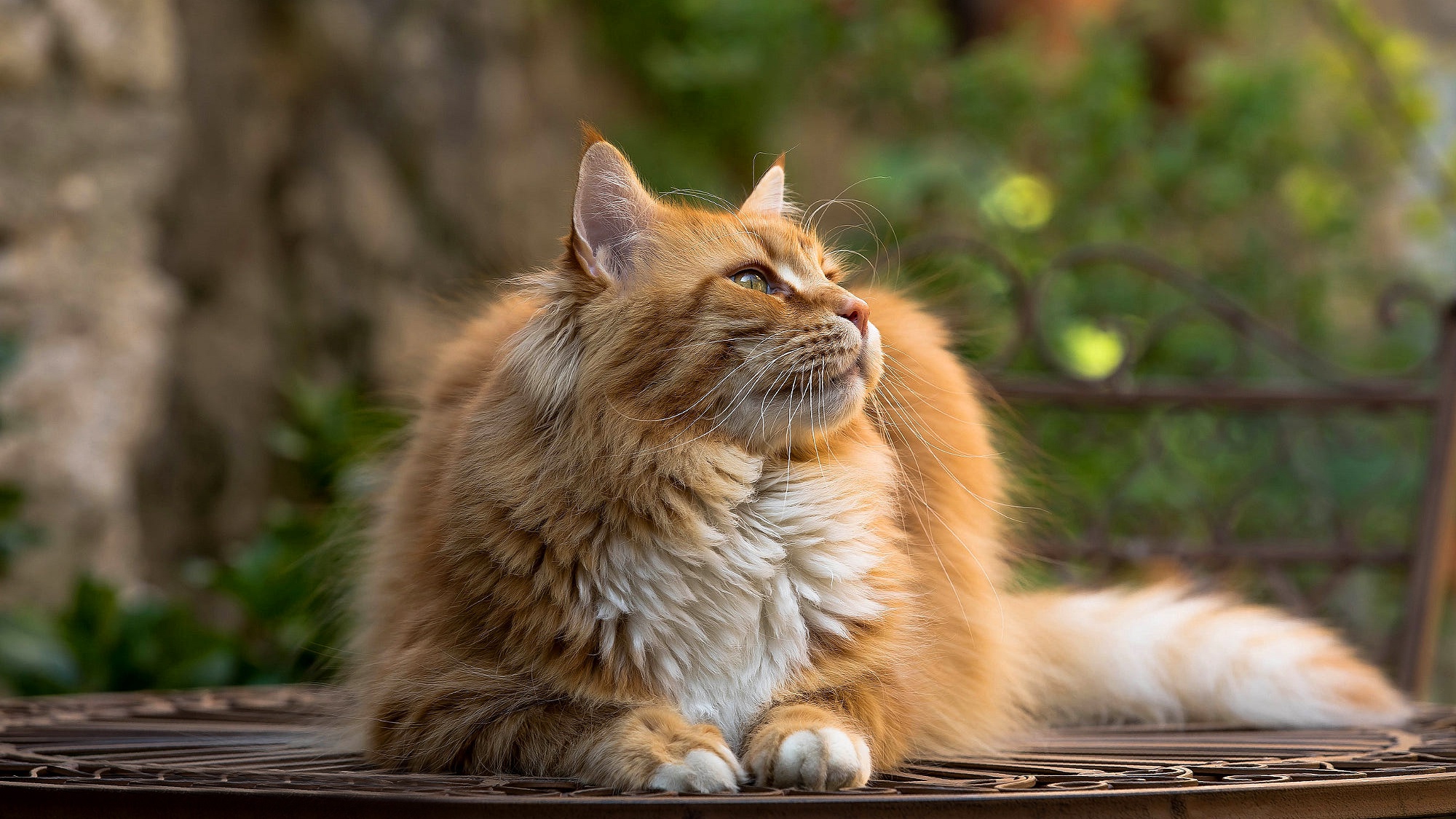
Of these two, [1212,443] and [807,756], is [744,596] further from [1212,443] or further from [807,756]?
[1212,443]

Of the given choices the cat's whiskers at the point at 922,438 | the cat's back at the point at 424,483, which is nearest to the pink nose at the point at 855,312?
the cat's whiskers at the point at 922,438

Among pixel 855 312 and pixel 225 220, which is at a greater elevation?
pixel 225 220

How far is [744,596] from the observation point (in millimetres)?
1339

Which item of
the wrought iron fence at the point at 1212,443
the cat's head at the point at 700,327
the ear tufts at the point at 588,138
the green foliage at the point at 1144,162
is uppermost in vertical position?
the green foliage at the point at 1144,162

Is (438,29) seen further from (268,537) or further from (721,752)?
(721,752)

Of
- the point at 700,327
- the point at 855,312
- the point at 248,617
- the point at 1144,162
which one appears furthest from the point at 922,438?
the point at 1144,162

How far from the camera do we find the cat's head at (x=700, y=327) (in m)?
1.36

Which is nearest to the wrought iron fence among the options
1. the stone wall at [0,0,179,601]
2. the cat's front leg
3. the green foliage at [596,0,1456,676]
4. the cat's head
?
the green foliage at [596,0,1456,676]

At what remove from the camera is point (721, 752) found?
46.1 inches

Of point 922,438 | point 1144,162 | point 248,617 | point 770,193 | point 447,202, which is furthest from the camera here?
point 1144,162

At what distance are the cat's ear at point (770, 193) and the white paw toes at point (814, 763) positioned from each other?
31.6 inches

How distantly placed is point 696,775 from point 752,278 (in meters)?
0.61

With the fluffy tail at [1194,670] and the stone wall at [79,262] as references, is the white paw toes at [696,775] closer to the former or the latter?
the fluffy tail at [1194,670]

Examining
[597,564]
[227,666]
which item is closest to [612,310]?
[597,564]
